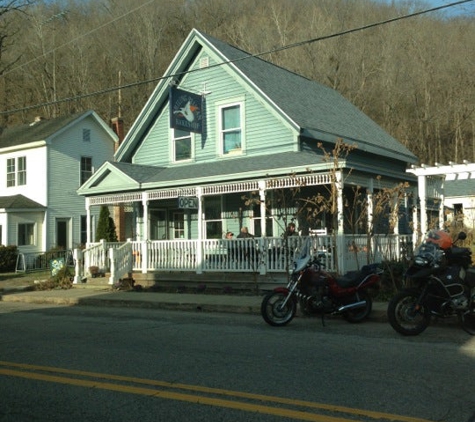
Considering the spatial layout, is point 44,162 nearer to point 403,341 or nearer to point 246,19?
point 246,19

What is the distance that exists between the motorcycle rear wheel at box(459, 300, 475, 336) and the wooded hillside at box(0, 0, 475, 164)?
26355 millimetres

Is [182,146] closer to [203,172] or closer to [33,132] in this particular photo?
[203,172]

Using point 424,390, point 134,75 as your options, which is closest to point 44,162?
point 134,75

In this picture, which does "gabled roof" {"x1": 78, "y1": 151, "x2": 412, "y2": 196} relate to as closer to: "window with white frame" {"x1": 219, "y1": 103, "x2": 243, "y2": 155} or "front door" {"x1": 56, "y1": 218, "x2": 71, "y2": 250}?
"window with white frame" {"x1": 219, "y1": 103, "x2": 243, "y2": 155}

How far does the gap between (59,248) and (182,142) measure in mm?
11249

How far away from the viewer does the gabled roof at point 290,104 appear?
18766mm

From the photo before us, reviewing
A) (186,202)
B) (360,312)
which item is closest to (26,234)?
(186,202)

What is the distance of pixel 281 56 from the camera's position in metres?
40.2

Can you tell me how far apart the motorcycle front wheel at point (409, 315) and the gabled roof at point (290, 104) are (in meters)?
9.50

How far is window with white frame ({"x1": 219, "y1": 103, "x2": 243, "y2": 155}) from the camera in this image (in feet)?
64.2

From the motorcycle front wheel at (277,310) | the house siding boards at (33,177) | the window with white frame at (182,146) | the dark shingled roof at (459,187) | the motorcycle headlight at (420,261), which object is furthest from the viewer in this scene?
the dark shingled roof at (459,187)

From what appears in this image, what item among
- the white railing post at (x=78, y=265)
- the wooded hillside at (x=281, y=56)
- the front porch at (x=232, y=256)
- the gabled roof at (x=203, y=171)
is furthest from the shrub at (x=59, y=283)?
the wooded hillside at (x=281, y=56)

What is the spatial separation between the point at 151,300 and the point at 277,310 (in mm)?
5108

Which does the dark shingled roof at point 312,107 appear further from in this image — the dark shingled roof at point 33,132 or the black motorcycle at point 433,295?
the dark shingled roof at point 33,132
